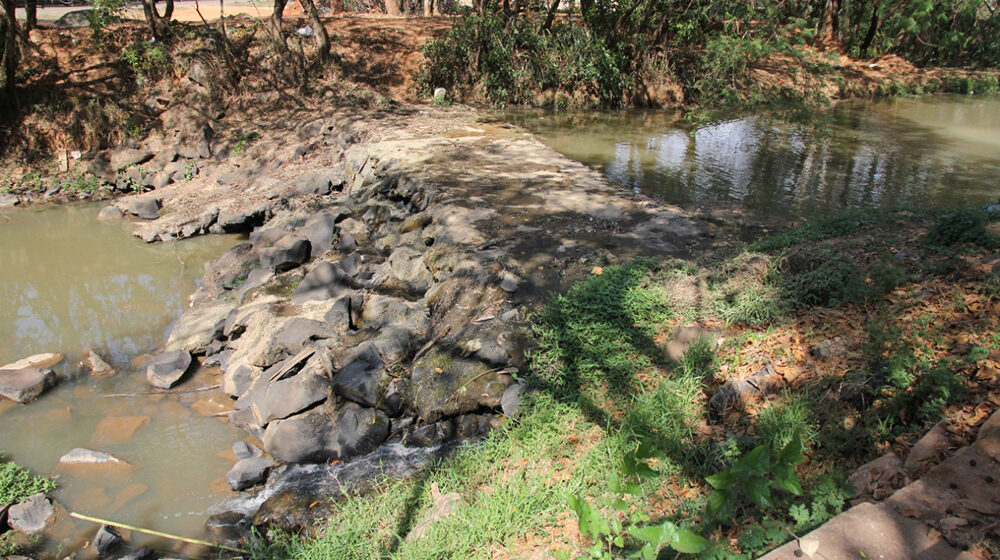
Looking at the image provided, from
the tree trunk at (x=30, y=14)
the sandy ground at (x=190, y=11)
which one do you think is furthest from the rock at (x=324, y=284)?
the sandy ground at (x=190, y=11)

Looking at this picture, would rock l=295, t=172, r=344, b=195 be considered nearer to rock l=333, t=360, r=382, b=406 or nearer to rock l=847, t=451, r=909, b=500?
rock l=333, t=360, r=382, b=406

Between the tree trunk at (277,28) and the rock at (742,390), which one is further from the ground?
the tree trunk at (277,28)

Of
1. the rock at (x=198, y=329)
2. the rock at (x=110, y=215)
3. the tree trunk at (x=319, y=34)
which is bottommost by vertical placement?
the rock at (x=198, y=329)

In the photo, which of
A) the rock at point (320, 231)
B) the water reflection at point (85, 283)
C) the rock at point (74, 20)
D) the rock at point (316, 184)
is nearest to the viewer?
the water reflection at point (85, 283)

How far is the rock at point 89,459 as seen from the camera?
485 cm

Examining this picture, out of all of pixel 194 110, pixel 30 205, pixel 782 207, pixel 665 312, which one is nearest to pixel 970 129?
pixel 782 207

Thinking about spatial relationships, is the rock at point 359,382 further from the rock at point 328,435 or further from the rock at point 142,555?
the rock at point 142,555

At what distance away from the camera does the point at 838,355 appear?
3.72 m

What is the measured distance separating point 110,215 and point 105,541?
8359 millimetres

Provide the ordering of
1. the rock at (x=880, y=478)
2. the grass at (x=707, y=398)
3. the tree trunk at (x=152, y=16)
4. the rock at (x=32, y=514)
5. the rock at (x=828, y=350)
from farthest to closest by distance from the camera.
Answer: the tree trunk at (x=152, y=16), the rock at (x=32, y=514), the rock at (x=828, y=350), the grass at (x=707, y=398), the rock at (x=880, y=478)

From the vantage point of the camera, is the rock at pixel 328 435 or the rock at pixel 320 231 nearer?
the rock at pixel 328 435

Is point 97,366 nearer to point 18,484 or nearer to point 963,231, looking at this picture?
point 18,484

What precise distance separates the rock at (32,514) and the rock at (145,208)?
727 cm

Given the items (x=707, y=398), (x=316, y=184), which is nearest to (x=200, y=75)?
(x=316, y=184)
